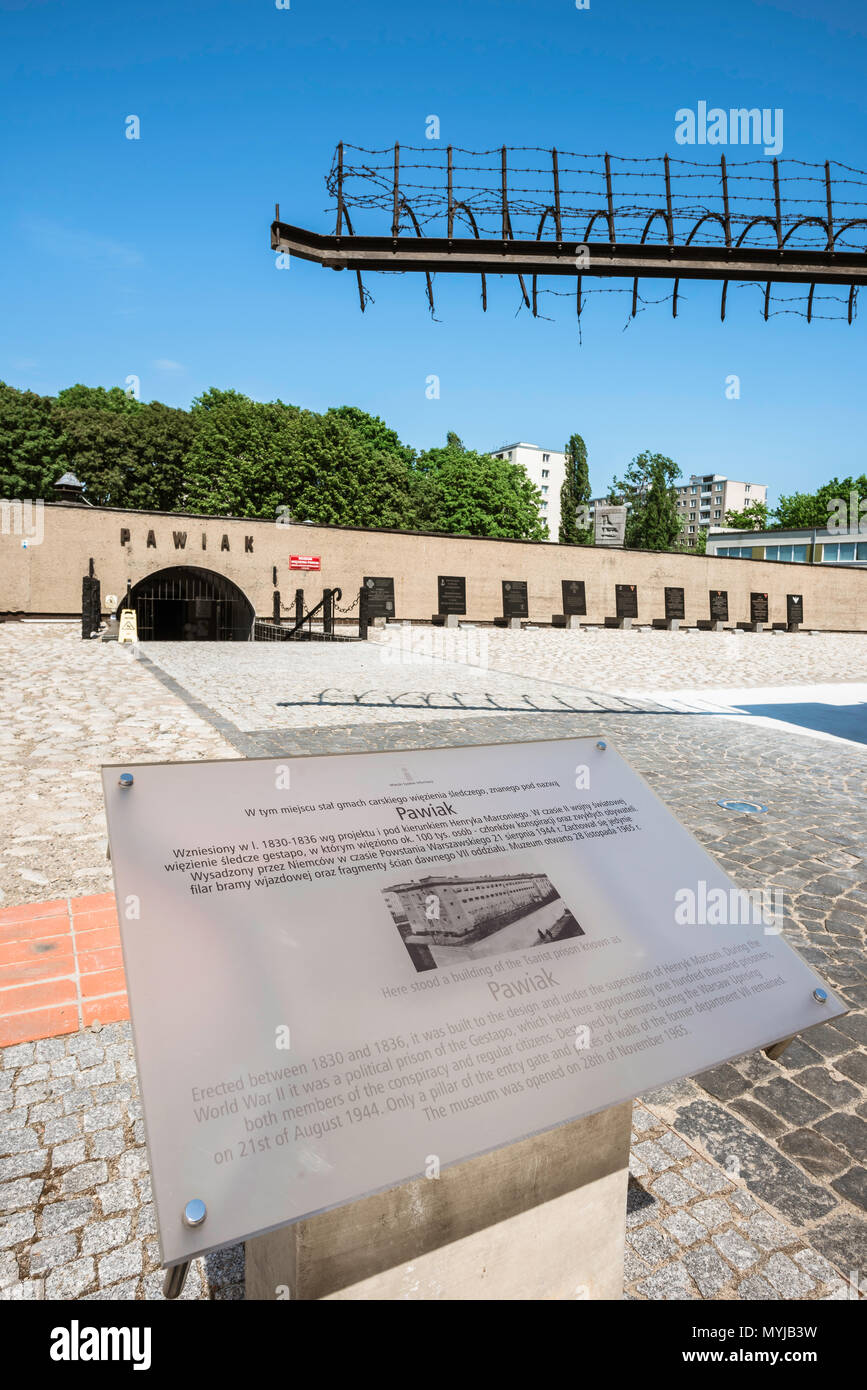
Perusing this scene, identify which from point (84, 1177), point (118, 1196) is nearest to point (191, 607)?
point (84, 1177)

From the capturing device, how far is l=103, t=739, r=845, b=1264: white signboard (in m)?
1.36

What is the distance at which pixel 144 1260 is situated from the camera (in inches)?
82.2

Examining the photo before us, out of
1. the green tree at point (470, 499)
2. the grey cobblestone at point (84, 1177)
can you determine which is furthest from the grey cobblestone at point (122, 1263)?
the green tree at point (470, 499)

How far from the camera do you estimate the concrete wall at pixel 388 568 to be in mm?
23609

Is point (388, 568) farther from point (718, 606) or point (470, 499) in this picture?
point (470, 499)

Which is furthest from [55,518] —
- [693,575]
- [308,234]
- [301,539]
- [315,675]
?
[693,575]

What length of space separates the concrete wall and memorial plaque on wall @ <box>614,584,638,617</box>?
0.32 meters

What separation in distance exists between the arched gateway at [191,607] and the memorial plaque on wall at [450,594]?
6.99 metres

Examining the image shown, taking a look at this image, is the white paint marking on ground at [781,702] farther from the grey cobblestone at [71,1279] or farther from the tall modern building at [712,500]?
the tall modern building at [712,500]

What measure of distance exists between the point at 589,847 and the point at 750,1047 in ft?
2.03

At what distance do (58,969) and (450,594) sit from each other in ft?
83.5

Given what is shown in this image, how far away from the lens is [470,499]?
5059 cm
